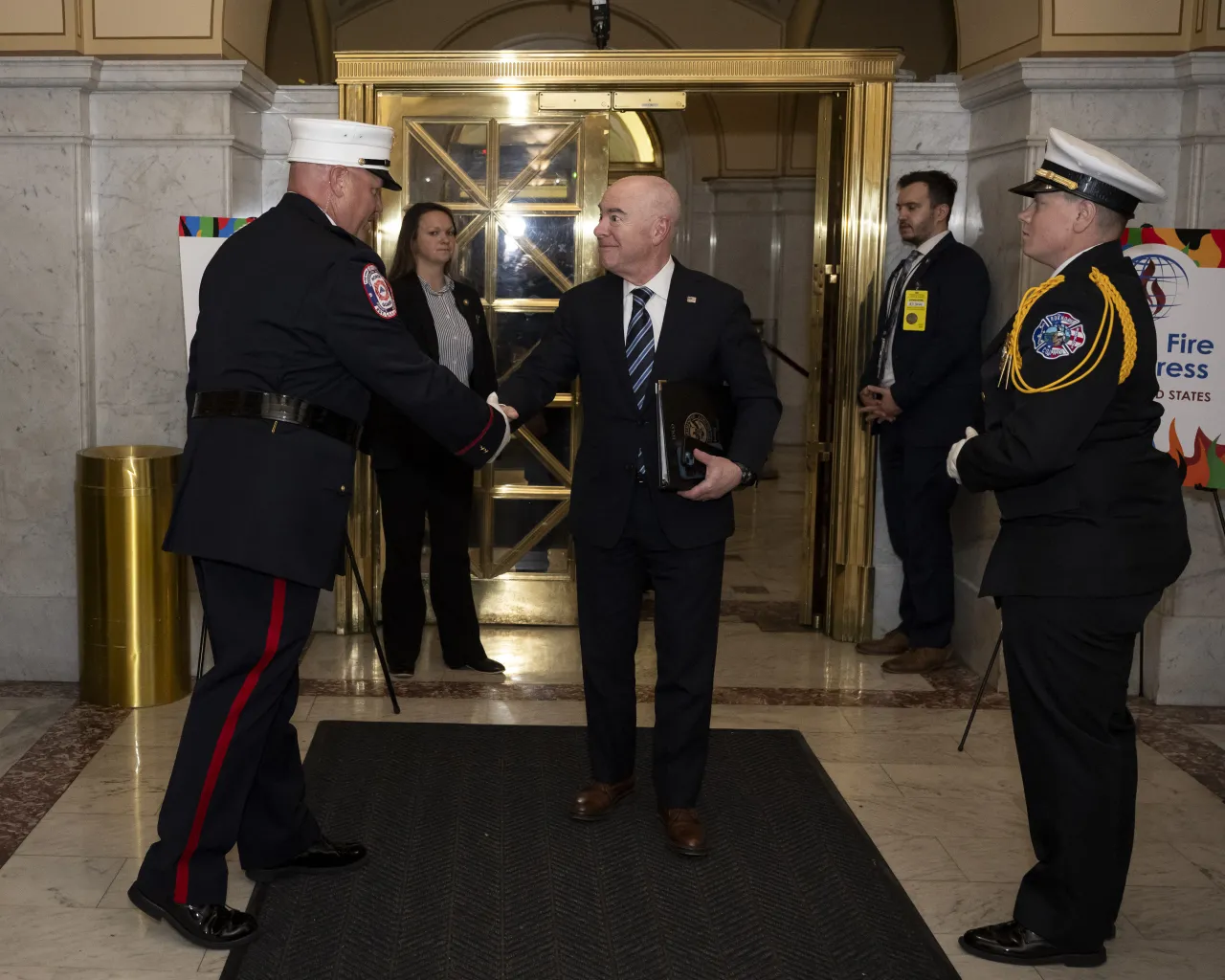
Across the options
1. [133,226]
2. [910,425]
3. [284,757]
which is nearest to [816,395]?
[910,425]

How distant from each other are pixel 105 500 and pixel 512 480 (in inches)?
70.3

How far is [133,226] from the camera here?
4.96 meters

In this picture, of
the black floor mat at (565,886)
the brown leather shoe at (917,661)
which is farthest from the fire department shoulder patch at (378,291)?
the brown leather shoe at (917,661)

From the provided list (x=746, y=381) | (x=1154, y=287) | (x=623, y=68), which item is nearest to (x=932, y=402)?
(x=1154, y=287)

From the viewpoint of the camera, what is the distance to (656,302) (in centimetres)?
345

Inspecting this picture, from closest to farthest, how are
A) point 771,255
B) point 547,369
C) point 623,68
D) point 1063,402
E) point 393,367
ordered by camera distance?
1. point 1063,402
2. point 393,367
3. point 547,369
4. point 623,68
5. point 771,255

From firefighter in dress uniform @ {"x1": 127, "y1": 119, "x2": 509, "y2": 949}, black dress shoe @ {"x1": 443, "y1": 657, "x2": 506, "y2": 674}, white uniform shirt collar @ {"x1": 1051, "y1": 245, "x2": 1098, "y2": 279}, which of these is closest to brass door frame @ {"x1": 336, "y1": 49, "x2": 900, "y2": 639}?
black dress shoe @ {"x1": 443, "y1": 657, "x2": 506, "y2": 674}

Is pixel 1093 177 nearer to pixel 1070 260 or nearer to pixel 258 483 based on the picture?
pixel 1070 260

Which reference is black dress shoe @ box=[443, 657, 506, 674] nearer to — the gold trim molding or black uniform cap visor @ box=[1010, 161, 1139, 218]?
the gold trim molding

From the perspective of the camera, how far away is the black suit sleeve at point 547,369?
3.53m

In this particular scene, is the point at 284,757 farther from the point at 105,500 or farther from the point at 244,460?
the point at 105,500

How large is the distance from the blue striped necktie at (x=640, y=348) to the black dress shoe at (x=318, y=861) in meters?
1.18

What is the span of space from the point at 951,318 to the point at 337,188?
107 inches

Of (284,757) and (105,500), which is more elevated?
(105,500)
